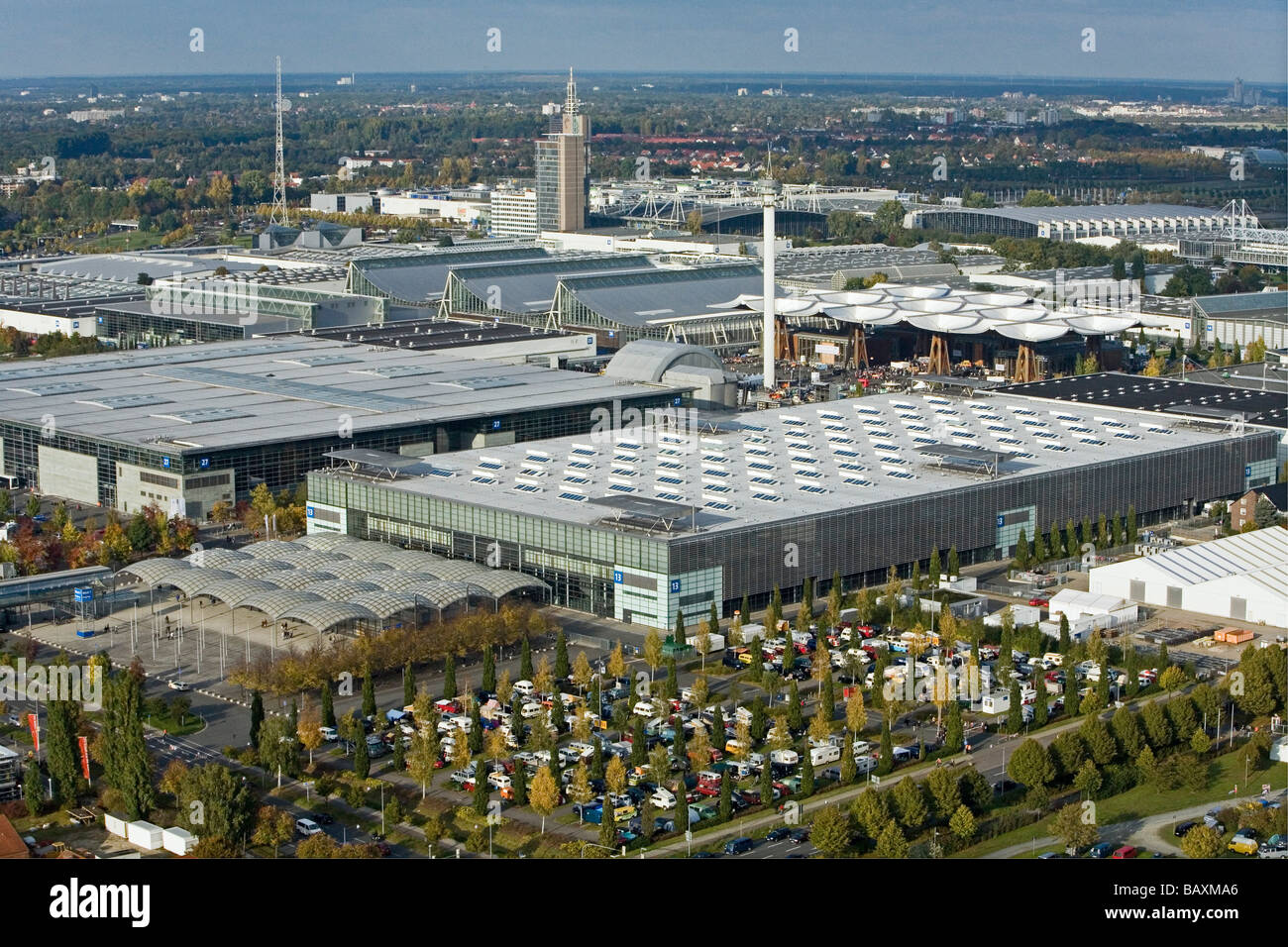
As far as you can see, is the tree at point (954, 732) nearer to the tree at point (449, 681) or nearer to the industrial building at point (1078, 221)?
the tree at point (449, 681)

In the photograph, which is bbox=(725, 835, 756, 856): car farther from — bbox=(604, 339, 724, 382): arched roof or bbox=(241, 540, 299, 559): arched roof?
bbox=(604, 339, 724, 382): arched roof

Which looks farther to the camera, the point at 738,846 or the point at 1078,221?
the point at 1078,221

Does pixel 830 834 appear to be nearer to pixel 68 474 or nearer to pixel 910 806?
pixel 910 806

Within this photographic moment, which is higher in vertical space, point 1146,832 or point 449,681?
point 449,681

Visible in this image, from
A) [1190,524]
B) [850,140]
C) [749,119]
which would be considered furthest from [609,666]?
[749,119]

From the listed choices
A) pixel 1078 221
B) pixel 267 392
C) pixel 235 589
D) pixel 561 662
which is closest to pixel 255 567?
pixel 235 589

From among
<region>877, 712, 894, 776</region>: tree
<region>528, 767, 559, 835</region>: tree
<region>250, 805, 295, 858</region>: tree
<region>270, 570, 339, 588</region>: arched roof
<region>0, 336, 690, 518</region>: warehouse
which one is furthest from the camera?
<region>0, 336, 690, 518</region>: warehouse

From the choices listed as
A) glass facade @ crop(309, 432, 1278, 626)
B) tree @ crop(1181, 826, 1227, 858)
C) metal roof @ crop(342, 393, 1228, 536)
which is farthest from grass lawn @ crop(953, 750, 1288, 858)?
metal roof @ crop(342, 393, 1228, 536)
